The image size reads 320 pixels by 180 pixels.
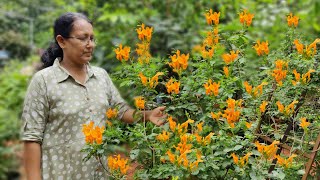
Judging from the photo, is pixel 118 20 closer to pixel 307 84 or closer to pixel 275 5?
pixel 275 5

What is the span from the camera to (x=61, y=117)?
6.95 feet

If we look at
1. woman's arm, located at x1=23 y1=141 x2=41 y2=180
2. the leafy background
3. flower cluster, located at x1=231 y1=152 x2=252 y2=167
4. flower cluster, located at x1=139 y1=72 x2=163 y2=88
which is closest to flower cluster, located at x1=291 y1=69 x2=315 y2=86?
flower cluster, located at x1=231 y1=152 x2=252 y2=167

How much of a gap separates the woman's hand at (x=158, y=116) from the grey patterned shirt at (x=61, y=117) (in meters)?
0.25

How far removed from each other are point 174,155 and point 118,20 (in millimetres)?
3995

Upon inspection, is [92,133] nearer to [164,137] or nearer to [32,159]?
[164,137]

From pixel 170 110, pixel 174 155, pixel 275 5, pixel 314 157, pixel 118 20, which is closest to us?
pixel 174 155

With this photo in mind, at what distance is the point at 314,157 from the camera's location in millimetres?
1865

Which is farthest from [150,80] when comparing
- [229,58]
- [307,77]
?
[307,77]

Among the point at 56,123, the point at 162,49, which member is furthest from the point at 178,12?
the point at 56,123

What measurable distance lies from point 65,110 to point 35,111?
114 millimetres

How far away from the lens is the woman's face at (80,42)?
2105 millimetres

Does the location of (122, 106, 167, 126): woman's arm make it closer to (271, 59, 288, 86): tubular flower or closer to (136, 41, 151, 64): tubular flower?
(136, 41, 151, 64): tubular flower

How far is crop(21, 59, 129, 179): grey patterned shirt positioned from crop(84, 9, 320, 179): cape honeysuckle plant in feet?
0.49

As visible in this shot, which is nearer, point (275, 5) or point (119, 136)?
point (119, 136)
